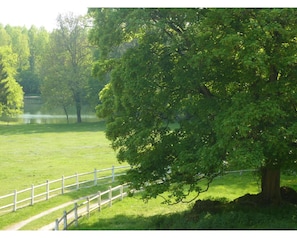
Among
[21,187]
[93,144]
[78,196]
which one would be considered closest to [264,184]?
[78,196]

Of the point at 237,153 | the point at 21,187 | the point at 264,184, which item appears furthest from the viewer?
the point at 21,187

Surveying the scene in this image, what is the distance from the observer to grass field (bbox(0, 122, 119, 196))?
2203 cm

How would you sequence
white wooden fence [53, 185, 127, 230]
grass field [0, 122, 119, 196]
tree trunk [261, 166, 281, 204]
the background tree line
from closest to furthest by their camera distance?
tree trunk [261, 166, 281, 204] < white wooden fence [53, 185, 127, 230] < grass field [0, 122, 119, 196] < the background tree line

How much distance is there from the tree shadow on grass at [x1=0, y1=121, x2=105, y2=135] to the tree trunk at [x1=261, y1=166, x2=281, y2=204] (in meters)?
24.7

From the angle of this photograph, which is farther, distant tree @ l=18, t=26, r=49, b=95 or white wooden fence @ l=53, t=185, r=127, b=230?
distant tree @ l=18, t=26, r=49, b=95

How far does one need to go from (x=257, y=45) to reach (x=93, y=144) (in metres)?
22.0

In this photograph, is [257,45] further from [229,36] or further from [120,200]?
[120,200]

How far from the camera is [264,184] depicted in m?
13.0

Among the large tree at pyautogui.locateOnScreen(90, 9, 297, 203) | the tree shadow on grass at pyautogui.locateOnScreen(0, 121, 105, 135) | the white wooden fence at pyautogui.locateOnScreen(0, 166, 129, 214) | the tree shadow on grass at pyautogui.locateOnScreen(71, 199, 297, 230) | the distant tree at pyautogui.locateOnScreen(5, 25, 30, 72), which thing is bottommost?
the white wooden fence at pyautogui.locateOnScreen(0, 166, 129, 214)

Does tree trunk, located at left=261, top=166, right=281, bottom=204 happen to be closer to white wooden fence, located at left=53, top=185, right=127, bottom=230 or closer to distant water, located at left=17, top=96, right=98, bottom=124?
white wooden fence, located at left=53, top=185, right=127, bottom=230

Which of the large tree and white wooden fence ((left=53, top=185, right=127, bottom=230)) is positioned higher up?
the large tree

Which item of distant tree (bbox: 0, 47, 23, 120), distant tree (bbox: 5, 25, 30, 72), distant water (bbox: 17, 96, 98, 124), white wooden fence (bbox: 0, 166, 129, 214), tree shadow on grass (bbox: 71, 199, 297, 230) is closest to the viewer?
tree shadow on grass (bbox: 71, 199, 297, 230)

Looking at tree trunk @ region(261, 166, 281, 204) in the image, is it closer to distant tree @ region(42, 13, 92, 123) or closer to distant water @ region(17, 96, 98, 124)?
distant tree @ region(42, 13, 92, 123)

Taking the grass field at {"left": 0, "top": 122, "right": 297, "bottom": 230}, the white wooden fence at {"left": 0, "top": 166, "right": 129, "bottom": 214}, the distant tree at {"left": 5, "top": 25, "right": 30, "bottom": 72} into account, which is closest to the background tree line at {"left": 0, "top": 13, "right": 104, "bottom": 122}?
the grass field at {"left": 0, "top": 122, "right": 297, "bottom": 230}
